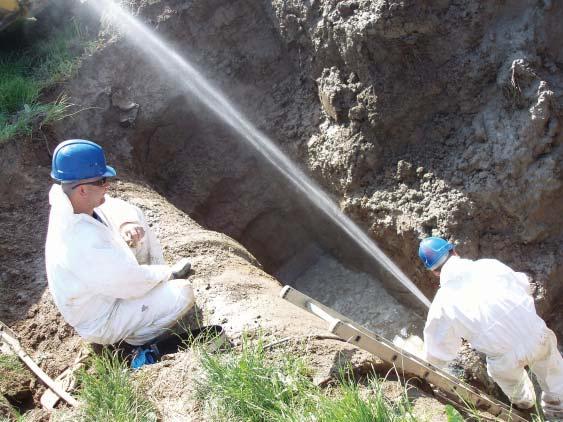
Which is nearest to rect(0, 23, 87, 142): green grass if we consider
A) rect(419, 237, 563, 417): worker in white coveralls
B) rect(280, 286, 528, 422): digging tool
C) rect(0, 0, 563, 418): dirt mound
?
rect(0, 0, 563, 418): dirt mound

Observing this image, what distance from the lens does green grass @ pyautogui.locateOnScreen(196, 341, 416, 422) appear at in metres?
2.46

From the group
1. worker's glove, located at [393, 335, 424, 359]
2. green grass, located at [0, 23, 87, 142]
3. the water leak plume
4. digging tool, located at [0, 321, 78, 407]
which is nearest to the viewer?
digging tool, located at [0, 321, 78, 407]

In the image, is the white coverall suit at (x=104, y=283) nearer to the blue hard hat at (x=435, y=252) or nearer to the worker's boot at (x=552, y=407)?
the blue hard hat at (x=435, y=252)

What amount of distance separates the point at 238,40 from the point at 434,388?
3.75 meters

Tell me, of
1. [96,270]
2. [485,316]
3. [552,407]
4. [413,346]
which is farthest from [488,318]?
[96,270]

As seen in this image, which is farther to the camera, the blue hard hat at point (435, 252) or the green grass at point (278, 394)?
the blue hard hat at point (435, 252)

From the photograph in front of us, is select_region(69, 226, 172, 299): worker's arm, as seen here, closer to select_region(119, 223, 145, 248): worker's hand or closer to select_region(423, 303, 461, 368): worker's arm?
select_region(119, 223, 145, 248): worker's hand

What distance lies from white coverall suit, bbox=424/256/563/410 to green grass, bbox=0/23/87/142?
3750 mm

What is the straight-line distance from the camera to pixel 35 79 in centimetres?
566

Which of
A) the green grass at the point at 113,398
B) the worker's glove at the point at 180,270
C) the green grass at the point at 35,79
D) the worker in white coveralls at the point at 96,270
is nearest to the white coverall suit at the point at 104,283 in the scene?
the worker in white coveralls at the point at 96,270

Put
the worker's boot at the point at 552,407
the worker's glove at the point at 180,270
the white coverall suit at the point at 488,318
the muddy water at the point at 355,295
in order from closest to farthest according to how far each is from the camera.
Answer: the white coverall suit at the point at 488,318 < the worker's glove at the point at 180,270 < the worker's boot at the point at 552,407 < the muddy water at the point at 355,295

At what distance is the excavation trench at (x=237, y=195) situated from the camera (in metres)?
5.64

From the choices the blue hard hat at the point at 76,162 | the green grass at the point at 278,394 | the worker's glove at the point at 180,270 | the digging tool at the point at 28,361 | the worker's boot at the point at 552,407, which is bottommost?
the digging tool at the point at 28,361

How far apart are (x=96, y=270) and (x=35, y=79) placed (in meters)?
3.38
